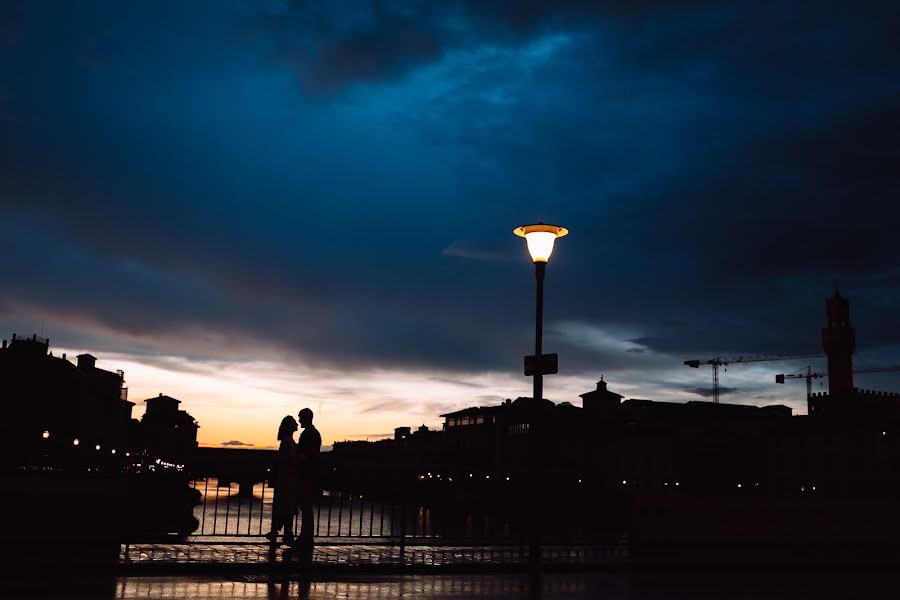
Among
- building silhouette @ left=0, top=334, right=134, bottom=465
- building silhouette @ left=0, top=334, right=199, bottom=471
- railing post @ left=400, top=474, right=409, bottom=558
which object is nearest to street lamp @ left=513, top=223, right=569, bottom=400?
railing post @ left=400, top=474, right=409, bottom=558

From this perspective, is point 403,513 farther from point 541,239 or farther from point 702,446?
point 702,446

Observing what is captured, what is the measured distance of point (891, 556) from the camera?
14.8m

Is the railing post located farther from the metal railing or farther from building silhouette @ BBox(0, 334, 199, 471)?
building silhouette @ BBox(0, 334, 199, 471)

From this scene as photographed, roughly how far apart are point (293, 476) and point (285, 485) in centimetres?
21

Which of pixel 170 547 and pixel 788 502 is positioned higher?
pixel 788 502

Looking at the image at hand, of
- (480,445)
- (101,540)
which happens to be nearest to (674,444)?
(480,445)

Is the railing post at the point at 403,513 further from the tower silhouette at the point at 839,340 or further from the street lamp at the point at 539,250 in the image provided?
the tower silhouette at the point at 839,340

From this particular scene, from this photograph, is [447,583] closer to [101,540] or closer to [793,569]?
[101,540]

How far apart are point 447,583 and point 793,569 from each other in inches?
243

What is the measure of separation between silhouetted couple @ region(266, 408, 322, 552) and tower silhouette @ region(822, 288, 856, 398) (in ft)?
531

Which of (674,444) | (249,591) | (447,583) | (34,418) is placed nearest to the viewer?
(249,591)

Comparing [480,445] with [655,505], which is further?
[480,445]

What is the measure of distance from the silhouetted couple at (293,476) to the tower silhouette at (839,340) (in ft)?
531

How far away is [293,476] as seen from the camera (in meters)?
13.8
